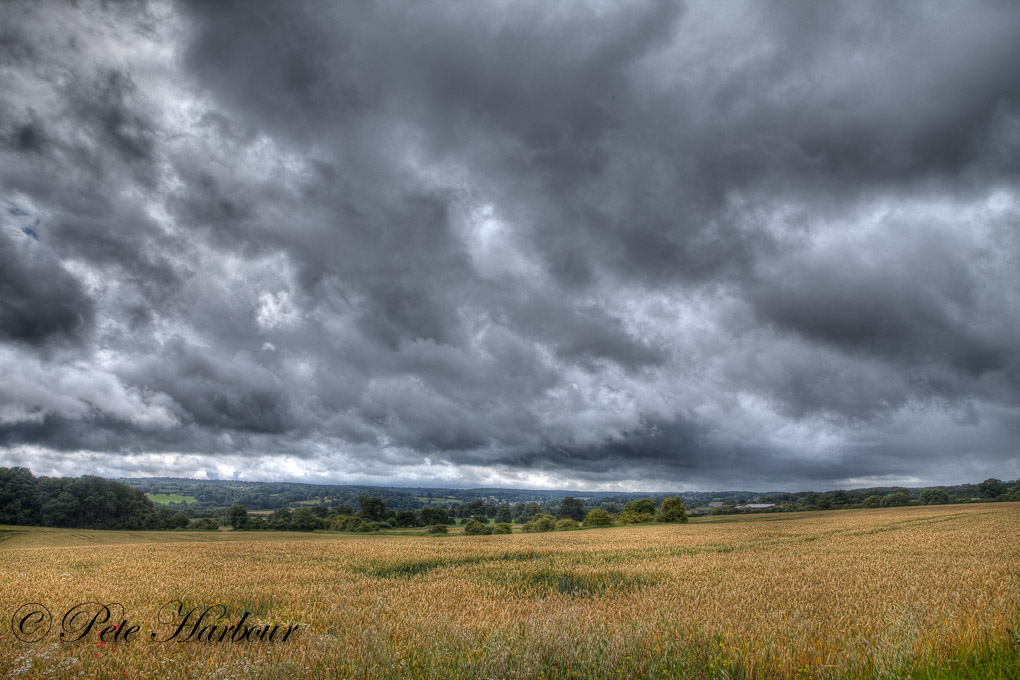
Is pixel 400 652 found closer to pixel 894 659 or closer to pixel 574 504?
pixel 894 659

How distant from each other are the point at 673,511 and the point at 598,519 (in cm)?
1433

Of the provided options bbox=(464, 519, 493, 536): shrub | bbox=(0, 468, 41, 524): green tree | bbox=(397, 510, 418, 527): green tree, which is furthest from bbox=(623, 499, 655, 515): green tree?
bbox=(0, 468, 41, 524): green tree

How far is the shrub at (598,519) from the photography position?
90188mm

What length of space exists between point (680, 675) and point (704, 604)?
260 inches

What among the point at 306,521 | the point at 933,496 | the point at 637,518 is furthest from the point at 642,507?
the point at 933,496

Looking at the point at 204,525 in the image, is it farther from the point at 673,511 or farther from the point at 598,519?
the point at 673,511

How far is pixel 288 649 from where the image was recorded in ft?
31.3

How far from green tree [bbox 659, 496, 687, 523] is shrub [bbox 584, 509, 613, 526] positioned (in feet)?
34.3

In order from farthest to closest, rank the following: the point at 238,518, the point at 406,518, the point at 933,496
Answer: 1. the point at 933,496
2. the point at 406,518
3. the point at 238,518

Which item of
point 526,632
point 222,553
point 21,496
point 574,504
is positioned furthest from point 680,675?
point 574,504

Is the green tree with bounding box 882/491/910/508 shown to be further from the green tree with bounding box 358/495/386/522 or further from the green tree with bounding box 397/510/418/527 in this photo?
the green tree with bounding box 358/495/386/522

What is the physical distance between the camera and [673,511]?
86250 millimetres

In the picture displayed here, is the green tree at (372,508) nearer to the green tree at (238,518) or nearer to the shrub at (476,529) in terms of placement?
the green tree at (238,518)

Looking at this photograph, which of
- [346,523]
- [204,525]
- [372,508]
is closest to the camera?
[204,525]
